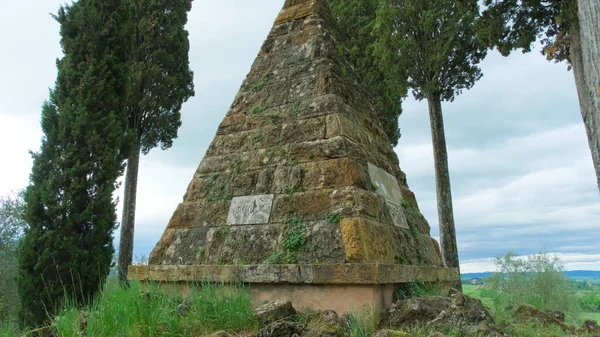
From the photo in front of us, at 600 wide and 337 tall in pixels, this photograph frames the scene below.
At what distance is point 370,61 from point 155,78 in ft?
20.5

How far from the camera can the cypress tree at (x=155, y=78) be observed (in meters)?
12.9

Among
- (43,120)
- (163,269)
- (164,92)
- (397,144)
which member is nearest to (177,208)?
(163,269)

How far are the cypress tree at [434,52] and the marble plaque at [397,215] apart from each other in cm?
681

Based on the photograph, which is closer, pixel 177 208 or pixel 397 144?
pixel 177 208

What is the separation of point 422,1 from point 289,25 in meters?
7.62

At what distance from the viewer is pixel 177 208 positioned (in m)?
5.04

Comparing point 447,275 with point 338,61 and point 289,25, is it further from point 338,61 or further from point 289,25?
point 289,25

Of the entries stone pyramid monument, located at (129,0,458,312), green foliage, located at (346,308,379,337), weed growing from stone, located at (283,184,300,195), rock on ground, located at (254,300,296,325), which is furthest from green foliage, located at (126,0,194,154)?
green foliage, located at (346,308,379,337)

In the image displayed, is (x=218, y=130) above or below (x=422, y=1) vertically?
below

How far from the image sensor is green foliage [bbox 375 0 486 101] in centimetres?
1171

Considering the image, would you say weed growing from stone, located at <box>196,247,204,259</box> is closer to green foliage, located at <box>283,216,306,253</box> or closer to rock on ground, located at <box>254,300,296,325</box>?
green foliage, located at <box>283,216,306,253</box>

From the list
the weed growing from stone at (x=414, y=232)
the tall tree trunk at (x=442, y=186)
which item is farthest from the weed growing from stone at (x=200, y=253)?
the tall tree trunk at (x=442, y=186)

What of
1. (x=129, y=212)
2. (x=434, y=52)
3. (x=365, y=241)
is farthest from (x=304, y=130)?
(x=129, y=212)

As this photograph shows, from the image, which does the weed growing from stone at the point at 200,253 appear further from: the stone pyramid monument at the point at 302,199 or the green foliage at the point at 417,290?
the green foliage at the point at 417,290
